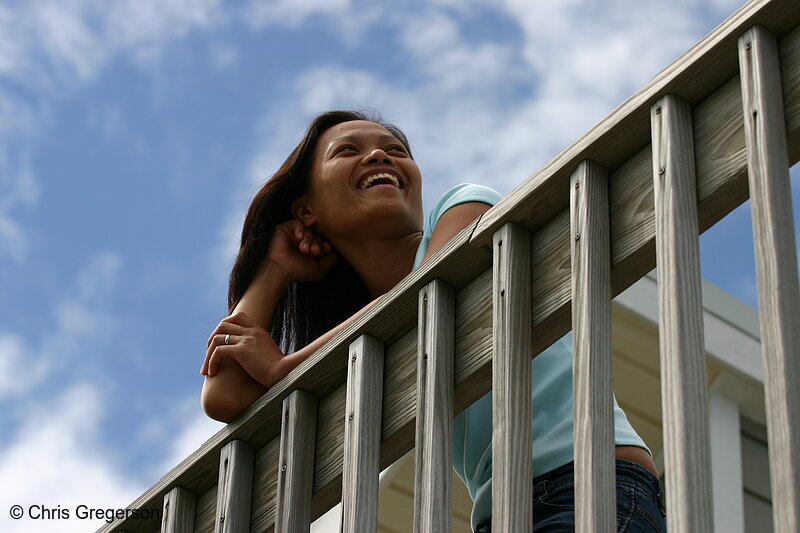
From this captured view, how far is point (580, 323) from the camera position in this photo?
2.06 meters

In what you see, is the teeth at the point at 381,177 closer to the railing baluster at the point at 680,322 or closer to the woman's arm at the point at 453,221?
the woman's arm at the point at 453,221

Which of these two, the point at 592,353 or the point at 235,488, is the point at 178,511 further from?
the point at 592,353

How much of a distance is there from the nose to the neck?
20cm

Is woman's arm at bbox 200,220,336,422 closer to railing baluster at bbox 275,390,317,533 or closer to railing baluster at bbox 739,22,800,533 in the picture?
railing baluster at bbox 275,390,317,533

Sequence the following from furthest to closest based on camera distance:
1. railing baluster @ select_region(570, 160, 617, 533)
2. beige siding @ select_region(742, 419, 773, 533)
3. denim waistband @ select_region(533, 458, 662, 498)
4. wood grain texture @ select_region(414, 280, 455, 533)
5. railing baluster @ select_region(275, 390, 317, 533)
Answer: beige siding @ select_region(742, 419, 773, 533)
denim waistband @ select_region(533, 458, 662, 498)
railing baluster @ select_region(275, 390, 317, 533)
wood grain texture @ select_region(414, 280, 455, 533)
railing baluster @ select_region(570, 160, 617, 533)

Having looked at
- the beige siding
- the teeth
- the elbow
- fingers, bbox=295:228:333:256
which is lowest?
the elbow

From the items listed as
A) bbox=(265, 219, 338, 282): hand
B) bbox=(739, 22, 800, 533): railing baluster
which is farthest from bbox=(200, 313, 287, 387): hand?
bbox=(739, 22, 800, 533): railing baluster

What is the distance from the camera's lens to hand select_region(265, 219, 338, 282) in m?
3.51

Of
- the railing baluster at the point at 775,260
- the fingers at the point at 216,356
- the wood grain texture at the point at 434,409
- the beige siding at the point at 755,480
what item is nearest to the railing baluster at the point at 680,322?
the railing baluster at the point at 775,260

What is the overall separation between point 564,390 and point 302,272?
91 cm

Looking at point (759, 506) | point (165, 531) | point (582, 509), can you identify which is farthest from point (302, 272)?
point (759, 506)

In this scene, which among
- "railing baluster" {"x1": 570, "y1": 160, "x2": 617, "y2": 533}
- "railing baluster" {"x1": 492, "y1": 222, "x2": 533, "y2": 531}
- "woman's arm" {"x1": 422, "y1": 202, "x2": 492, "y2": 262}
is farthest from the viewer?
"woman's arm" {"x1": 422, "y1": 202, "x2": 492, "y2": 262}

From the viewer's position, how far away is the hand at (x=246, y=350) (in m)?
2.96

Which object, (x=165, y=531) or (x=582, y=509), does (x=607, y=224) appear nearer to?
(x=582, y=509)
